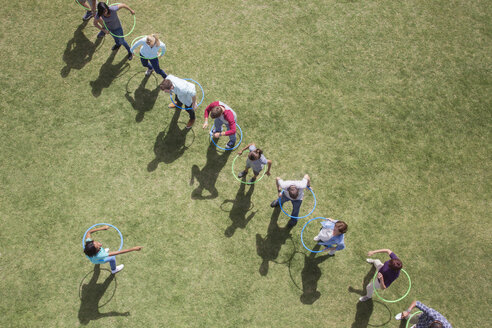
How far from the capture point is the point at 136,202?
33.5ft

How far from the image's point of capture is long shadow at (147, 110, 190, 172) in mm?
10773

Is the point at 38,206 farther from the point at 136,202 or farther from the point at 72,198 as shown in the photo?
the point at 136,202

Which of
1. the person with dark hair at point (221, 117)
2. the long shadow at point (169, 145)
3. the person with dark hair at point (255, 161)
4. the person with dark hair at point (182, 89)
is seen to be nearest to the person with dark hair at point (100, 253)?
the long shadow at point (169, 145)

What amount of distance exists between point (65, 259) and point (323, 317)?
25.0 ft

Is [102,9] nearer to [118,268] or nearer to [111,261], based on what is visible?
[111,261]

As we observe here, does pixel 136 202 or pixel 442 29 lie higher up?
pixel 442 29

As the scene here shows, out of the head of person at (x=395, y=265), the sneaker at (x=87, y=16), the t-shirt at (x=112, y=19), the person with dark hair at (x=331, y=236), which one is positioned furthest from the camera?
the sneaker at (x=87, y=16)

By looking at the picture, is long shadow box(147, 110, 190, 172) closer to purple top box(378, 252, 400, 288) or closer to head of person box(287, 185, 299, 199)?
head of person box(287, 185, 299, 199)

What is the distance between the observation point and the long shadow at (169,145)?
1077cm

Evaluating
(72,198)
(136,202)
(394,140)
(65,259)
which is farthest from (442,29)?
(65,259)

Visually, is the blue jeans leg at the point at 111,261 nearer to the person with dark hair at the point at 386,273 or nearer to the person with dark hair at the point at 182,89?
the person with dark hair at the point at 182,89

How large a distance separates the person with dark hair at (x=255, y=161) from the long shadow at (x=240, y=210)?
0.46m

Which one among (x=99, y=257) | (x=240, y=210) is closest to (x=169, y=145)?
(x=240, y=210)

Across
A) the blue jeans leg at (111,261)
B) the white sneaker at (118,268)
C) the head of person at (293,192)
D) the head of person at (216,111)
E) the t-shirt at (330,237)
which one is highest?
the head of person at (216,111)
